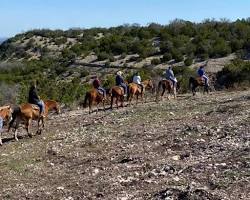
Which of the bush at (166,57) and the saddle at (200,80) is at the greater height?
the bush at (166,57)

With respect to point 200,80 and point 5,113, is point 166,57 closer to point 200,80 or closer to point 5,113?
point 200,80

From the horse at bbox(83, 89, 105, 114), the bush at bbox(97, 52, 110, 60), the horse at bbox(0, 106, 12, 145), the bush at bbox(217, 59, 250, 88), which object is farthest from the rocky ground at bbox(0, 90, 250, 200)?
the bush at bbox(97, 52, 110, 60)

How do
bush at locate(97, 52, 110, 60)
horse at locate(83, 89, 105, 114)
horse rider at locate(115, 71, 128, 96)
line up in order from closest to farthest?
1. horse at locate(83, 89, 105, 114)
2. horse rider at locate(115, 71, 128, 96)
3. bush at locate(97, 52, 110, 60)

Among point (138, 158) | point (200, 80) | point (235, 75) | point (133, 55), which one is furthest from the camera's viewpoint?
point (133, 55)

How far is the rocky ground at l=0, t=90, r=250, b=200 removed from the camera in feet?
41.3

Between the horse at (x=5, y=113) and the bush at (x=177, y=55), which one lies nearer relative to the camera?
the horse at (x=5, y=113)

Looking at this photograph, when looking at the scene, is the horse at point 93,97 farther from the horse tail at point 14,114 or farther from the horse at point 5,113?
the horse tail at point 14,114

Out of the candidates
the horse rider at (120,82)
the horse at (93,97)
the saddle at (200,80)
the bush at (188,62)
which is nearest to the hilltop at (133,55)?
the bush at (188,62)

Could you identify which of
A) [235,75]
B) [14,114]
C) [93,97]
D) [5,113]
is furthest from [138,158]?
[235,75]

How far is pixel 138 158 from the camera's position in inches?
615

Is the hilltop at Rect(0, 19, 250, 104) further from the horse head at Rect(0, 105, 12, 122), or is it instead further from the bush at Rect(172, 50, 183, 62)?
the horse head at Rect(0, 105, 12, 122)

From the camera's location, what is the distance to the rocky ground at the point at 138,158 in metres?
12.6

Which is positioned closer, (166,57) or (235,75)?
(235,75)

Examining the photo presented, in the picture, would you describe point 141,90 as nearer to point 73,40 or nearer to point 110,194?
point 110,194
